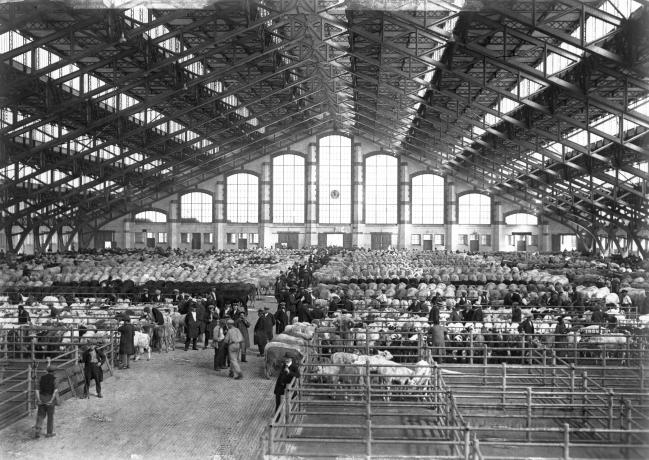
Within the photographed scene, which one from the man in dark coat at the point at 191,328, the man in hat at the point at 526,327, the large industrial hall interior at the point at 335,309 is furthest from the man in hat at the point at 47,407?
the man in hat at the point at 526,327

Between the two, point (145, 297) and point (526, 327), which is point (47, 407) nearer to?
point (526, 327)

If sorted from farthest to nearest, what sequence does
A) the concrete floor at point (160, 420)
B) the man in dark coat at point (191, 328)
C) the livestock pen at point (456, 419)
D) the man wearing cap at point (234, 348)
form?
the man in dark coat at point (191, 328)
the man wearing cap at point (234, 348)
the concrete floor at point (160, 420)
the livestock pen at point (456, 419)

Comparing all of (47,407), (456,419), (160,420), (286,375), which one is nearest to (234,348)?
(160,420)

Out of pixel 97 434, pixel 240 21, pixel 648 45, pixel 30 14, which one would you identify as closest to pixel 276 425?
pixel 97 434

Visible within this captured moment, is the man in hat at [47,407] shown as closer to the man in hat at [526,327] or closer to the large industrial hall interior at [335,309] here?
the large industrial hall interior at [335,309]

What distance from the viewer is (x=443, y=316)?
→ 21266 mm

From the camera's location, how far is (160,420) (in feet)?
40.4

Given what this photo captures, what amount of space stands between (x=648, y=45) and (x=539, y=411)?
1706 cm

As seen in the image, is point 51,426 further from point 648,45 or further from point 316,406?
point 648,45

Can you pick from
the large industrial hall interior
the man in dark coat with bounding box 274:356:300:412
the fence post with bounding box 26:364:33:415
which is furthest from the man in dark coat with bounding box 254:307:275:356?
the fence post with bounding box 26:364:33:415

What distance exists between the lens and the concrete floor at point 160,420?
35.0ft

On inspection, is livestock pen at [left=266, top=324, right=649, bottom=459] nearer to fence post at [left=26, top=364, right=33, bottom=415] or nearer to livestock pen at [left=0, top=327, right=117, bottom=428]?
fence post at [left=26, top=364, right=33, bottom=415]

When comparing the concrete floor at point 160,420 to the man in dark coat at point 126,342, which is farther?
the man in dark coat at point 126,342

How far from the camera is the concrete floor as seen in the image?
10.7 meters
